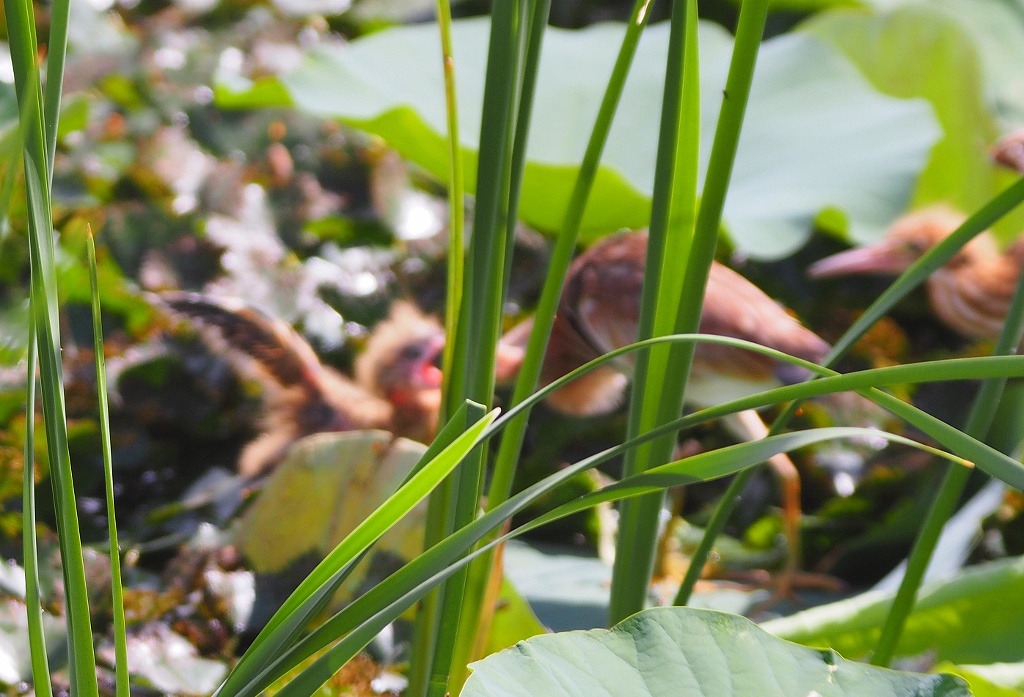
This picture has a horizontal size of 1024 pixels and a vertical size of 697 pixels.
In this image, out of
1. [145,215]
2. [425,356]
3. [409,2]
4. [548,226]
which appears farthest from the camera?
[409,2]

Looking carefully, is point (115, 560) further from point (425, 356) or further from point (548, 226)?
point (548, 226)

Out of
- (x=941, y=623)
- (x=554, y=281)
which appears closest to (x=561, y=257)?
(x=554, y=281)

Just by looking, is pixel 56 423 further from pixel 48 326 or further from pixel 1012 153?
pixel 1012 153

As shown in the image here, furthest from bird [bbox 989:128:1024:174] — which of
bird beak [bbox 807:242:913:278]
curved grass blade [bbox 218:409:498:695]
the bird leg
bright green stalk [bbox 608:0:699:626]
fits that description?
curved grass blade [bbox 218:409:498:695]

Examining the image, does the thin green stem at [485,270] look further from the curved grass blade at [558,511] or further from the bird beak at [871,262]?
the bird beak at [871,262]

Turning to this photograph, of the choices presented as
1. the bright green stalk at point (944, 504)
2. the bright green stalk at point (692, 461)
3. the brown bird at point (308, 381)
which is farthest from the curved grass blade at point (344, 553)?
the brown bird at point (308, 381)

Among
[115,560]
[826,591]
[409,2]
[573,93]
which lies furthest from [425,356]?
[409,2]
